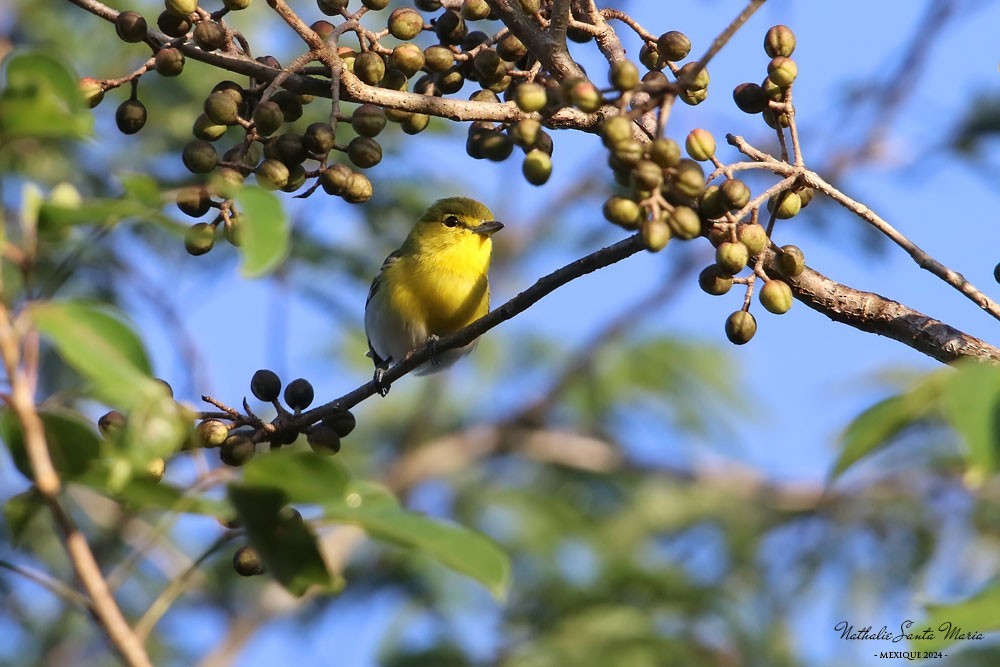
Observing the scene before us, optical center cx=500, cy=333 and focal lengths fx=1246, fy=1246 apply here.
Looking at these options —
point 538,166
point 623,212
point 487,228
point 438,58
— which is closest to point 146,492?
point 623,212

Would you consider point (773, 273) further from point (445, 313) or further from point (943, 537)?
point (943, 537)

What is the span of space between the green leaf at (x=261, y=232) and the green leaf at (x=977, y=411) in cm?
74

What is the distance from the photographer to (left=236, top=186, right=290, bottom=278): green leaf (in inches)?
53.9

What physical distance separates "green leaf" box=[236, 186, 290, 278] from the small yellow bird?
374 cm

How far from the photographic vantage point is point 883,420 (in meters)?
1.40

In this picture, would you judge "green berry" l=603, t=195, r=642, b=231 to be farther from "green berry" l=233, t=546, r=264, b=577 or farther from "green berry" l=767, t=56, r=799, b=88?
"green berry" l=233, t=546, r=264, b=577

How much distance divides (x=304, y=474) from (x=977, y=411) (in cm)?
75

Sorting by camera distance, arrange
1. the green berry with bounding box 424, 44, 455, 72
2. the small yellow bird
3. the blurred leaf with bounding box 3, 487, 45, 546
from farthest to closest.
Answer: the small yellow bird
the green berry with bounding box 424, 44, 455, 72
the blurred leaf with bounding box 3, 487, 45, 546

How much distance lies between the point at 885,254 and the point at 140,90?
536 centimetres

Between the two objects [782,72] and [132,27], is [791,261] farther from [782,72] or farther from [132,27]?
[132,27]

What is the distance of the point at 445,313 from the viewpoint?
534 cm

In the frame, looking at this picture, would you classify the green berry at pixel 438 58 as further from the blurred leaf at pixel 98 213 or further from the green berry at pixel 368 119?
the blurred leaf at pixel 98 213

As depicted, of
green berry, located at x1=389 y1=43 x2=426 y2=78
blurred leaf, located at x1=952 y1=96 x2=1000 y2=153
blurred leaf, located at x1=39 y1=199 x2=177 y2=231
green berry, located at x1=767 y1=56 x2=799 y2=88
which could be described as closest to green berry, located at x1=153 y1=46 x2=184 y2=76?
green berry, located at x1=389 y1=43 x2=426 y2=78

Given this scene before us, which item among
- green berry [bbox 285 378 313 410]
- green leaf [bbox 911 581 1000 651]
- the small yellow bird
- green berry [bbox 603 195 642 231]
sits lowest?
green leaf [bbox 911 581 1000 651]
